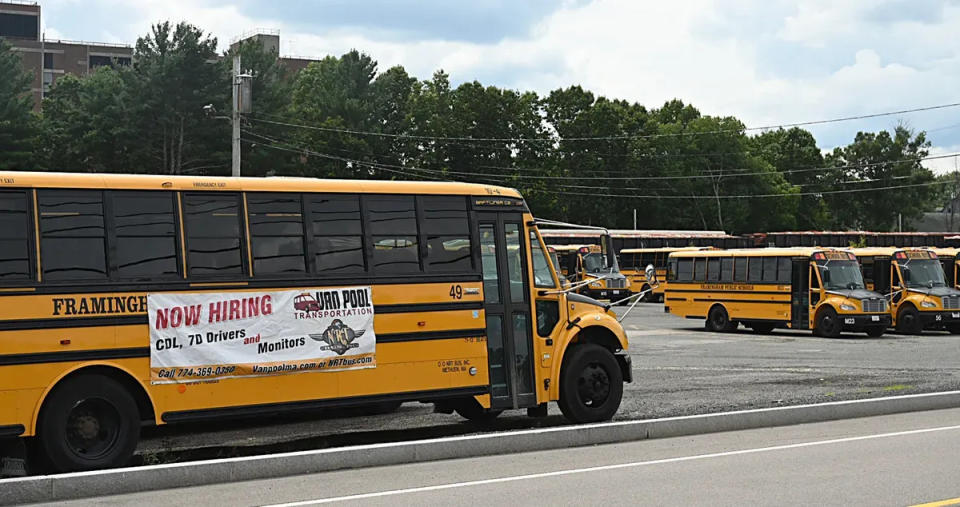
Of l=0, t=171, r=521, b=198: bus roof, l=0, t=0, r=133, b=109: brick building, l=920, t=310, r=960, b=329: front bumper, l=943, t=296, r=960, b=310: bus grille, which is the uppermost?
l=0, t=0, r=133, b=109: brick building

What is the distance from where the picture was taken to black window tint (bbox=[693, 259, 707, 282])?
3756 centimetres

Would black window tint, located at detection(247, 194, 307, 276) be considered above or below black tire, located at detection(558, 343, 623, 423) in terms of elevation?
above

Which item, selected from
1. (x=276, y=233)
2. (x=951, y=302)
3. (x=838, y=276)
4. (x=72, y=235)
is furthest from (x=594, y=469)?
(x=951, y=302)

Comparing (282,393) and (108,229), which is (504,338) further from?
(108,229)

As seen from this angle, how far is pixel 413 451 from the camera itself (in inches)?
446

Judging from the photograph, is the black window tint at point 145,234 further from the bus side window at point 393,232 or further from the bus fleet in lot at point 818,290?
the bus fleet in lot at point 818,290

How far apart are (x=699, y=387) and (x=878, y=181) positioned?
119m

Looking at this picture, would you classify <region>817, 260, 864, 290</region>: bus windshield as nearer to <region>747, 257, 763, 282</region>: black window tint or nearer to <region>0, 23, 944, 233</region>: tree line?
<region>747, 257, 763, 282</region>: black window tint

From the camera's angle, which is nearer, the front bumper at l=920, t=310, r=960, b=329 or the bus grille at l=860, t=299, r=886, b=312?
the bus grille at l=860, t=299, r=886, b=312

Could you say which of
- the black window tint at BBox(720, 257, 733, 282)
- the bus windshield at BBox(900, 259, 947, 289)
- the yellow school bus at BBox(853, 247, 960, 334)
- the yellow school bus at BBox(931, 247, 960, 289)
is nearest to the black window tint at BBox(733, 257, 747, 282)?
the black window tint at BBox(720, 257, 733, 282)

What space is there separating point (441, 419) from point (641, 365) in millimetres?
8835

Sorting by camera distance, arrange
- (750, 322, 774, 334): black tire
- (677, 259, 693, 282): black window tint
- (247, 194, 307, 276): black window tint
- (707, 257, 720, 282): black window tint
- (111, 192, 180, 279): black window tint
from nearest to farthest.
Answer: (111, 192, 180, 279): black window tint
(247, 194, 307, 276): black window tint
(750, 322, 774, 334): black tire
(707, 257, 720, 282): black window tint
(677, 259, 693, 282): black window tint

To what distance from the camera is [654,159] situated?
106 meters

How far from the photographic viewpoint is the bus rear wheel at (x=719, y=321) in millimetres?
36438
